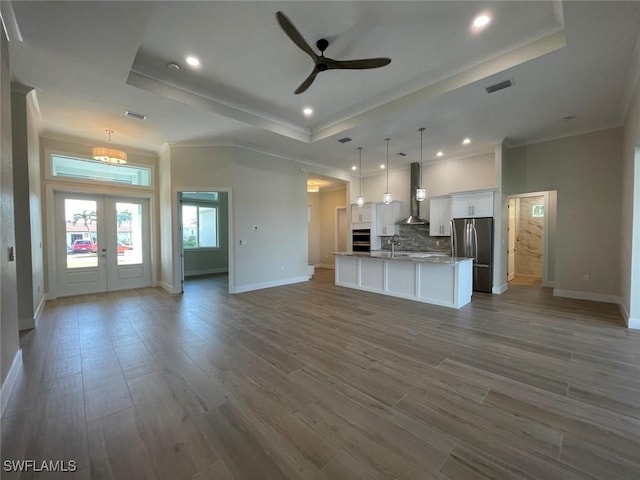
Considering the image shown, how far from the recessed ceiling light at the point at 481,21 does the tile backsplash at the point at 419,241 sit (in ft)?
17.0

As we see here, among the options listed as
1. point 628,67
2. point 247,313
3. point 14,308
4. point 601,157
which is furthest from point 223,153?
point 601,157

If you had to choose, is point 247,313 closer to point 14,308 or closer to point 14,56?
point 14,308

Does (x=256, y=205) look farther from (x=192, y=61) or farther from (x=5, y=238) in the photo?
(x=5, y=238)

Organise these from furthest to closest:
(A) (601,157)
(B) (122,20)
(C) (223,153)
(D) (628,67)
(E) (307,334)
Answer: (C) (223,153)
(A) (601,157)
(E) (307,334)
(D) (628,67)
(B) (122,20)

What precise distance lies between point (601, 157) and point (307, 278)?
23.4ft

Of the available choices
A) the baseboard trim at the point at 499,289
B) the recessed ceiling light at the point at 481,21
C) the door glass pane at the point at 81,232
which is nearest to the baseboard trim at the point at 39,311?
the door glass pane at the point at 81,232

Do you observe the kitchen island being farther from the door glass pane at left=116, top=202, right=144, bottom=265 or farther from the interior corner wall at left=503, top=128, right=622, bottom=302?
the door glass pane at left=116, top=202, right=144, bottom=265

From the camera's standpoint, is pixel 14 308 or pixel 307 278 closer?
pixel 14 308

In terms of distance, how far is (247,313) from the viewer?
14.5 feet

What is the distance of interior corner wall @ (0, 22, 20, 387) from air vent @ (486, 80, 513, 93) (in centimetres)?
551

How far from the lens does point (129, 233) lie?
6383 mm

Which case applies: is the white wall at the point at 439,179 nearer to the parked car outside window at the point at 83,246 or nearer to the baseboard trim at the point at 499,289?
the baseboard trim at the point at 499,289

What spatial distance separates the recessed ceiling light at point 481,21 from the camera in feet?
9.03

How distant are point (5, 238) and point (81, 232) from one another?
Result: 4.22m
